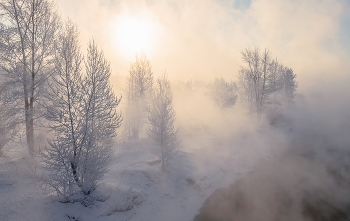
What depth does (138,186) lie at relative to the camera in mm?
10133

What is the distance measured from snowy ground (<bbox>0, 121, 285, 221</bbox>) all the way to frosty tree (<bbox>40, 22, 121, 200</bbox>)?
0.87m

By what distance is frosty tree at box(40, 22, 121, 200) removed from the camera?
23.8 ft

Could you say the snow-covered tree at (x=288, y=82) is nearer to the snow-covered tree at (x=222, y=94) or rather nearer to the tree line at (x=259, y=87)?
the tree line at (x=259, y=87)

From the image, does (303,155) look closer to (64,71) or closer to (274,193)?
(274,193)

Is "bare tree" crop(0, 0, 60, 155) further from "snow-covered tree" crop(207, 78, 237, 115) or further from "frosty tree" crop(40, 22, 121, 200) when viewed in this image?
"snow-covered tree" crop(207, 78, 237, 115)

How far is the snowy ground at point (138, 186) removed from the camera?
6.85m

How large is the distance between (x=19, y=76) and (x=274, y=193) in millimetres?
17653

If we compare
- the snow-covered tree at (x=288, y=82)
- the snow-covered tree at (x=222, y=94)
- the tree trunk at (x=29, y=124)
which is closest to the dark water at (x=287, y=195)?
the tree trunk at (x=29, y=124)

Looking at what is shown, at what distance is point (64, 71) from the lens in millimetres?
7391

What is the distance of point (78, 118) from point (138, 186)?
222 inches

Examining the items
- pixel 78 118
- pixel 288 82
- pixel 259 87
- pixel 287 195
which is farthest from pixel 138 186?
pixel 288 82

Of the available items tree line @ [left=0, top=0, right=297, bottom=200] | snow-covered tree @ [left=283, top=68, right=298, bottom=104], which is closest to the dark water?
tree line @ [left=0, top=0, right=297, bottom=200]

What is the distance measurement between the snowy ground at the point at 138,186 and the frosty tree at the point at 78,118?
0.87m

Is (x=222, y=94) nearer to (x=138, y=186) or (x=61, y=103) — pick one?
(x=138, y=186)
